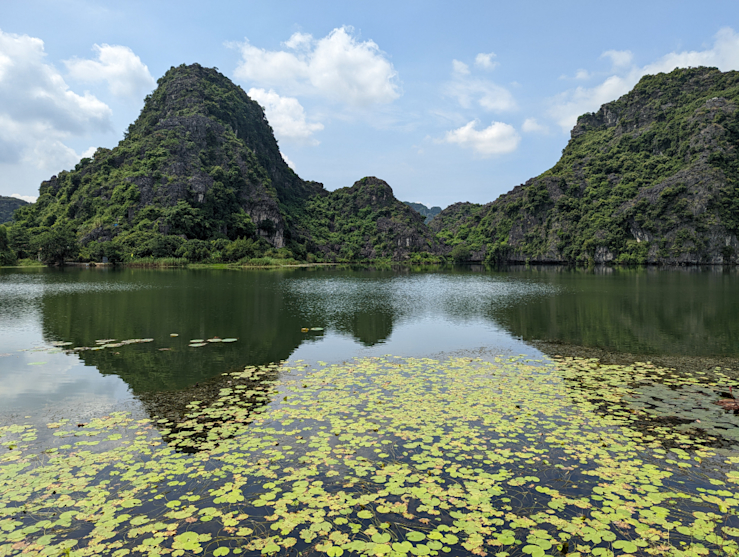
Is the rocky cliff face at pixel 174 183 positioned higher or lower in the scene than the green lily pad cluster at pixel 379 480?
higher

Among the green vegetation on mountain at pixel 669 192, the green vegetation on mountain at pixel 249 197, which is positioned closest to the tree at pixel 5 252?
the green vegetation on mountain at pixel 249 197

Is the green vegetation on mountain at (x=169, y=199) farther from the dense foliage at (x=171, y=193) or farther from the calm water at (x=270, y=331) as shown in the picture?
the calm water at (x=270, y=331)

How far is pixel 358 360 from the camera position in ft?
55.3

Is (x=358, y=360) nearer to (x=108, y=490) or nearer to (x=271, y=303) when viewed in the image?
(x=108, y=490)

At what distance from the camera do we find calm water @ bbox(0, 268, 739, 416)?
1434 centimetres

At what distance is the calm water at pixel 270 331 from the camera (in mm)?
14344

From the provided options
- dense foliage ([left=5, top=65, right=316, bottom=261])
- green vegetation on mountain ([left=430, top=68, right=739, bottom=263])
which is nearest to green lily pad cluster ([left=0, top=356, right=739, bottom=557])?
dense foliage ([left=5, top=65, right=316, bottom=261])

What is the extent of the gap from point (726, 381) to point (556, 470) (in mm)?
10262

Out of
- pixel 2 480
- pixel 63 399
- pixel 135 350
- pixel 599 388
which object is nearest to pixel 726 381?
pixel 599 388

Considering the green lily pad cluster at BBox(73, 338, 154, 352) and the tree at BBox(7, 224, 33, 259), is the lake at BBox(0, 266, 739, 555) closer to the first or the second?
the green lily pad cluster at BBox(73, 338, 154, 352)

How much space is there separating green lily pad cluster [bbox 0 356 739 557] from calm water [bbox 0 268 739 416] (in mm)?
4024

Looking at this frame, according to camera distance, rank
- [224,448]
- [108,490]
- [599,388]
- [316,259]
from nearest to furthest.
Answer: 1. [108,490]
2. [224,448]
3. [599,388]
4. [316,259]

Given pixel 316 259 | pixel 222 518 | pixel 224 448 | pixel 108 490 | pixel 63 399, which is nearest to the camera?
pixel 222 518

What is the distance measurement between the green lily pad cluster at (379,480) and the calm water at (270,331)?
4.02 metres
